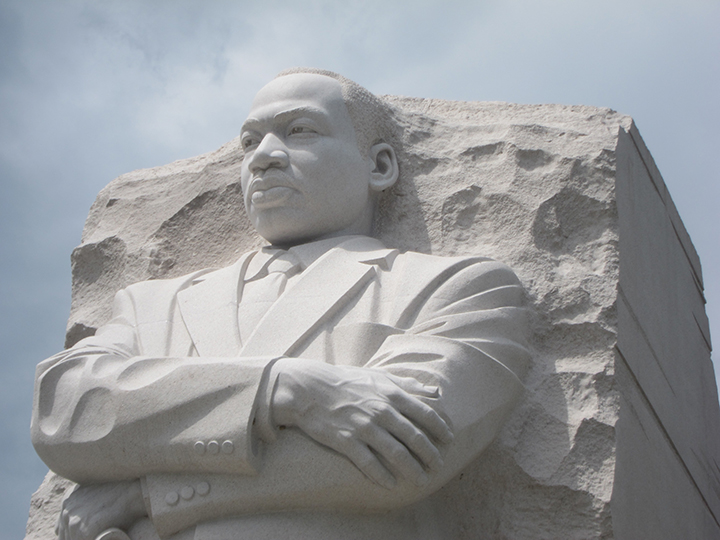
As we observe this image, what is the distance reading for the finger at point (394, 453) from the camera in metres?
3.33

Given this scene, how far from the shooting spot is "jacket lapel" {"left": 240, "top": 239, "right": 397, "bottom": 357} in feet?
12.8

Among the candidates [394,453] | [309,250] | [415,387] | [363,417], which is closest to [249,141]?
[309,250]

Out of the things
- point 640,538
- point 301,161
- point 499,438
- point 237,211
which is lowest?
point 640,538

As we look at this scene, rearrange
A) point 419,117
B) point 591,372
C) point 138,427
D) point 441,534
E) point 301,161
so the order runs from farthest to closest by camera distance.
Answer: point 419,117, point 301,161, point 591,372, point 441,534, point 138,427

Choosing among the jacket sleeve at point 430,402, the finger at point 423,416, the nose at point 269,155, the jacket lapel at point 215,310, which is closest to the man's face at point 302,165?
the nose at point 269,155

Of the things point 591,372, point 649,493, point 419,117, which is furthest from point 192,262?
point 649,493

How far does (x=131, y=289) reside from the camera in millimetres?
4527

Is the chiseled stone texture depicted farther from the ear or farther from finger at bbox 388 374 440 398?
finger at bbox 388 374 440 398

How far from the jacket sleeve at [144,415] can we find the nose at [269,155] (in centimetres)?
120

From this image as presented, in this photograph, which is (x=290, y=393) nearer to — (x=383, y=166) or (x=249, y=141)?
(x=249, y=141)

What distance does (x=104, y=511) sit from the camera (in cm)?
359

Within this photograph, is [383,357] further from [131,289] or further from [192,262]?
[192,262]

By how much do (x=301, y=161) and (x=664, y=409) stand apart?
79.2 inches

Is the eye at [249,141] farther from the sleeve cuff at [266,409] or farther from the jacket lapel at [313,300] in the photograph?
the sleeve cuff at [266,409]
